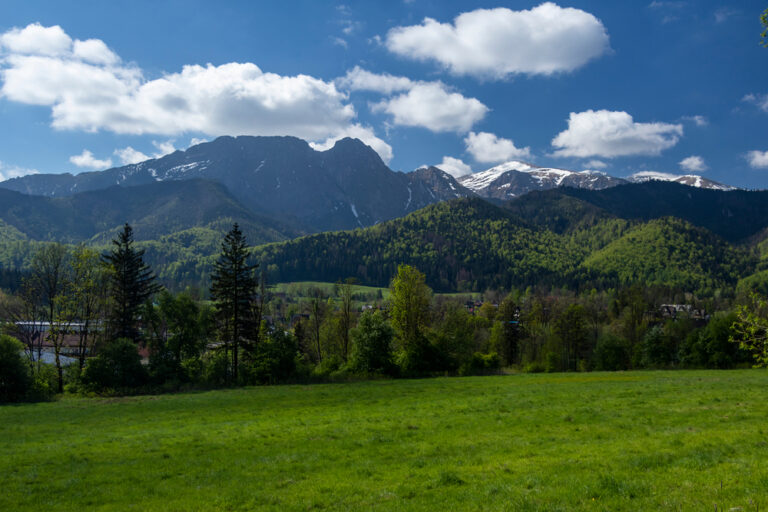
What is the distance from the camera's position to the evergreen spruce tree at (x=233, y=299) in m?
49.2

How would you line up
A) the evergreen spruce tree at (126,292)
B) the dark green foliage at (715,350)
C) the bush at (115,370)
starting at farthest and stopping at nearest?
the dark green foliage at (715,350), the evergreen spruce tree at (126,292), the bush at (115,370)

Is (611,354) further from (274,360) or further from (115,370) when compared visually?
(115,370)

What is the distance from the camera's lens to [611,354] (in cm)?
7206

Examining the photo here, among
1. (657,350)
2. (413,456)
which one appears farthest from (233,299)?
(657,350)

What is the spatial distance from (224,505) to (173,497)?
213cm

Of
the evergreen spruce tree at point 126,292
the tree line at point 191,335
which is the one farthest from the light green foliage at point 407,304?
the evergreen spruce tree at point 126,292

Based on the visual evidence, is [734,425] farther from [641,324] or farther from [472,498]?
[641,324]

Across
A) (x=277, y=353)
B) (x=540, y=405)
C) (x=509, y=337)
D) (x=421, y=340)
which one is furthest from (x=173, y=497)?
(x=509, y=337)

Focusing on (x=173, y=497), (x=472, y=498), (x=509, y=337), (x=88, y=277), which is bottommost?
(x=509, y=337)

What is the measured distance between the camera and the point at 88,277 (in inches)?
1813

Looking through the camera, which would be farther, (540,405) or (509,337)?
(509,337)

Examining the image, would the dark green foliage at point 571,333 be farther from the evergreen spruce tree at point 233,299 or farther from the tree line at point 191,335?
the evergreen spruce tree at point 233,299

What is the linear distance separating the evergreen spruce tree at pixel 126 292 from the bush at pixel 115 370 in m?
6.29

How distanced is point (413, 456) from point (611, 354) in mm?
68486
